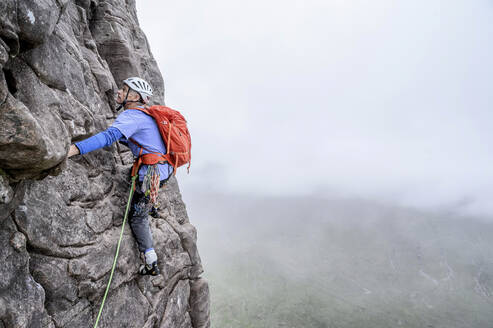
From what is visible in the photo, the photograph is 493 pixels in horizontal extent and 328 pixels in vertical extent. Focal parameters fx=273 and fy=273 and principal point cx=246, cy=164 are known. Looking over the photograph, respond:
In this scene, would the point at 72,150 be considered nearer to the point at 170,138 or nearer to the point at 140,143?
the point at 140,143

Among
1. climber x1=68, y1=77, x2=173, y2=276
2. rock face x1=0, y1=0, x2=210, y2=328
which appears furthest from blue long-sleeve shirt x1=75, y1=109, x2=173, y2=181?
rock face x1=0, y1=0, x2=210, y2=328

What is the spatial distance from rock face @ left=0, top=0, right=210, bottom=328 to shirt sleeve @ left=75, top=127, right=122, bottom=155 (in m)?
0.40

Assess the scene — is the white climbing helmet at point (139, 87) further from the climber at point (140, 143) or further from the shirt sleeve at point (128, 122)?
the shirt sleeve at point (128, 122)

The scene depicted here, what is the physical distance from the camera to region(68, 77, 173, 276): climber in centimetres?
685

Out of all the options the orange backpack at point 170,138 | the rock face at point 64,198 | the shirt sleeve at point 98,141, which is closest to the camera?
the rock face at point 64,198

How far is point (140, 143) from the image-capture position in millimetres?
7715

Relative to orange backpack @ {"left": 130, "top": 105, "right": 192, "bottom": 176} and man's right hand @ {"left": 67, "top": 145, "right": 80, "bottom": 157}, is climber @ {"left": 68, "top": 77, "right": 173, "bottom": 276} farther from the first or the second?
man's right hand @ {"left": 67, "top": 145, "right": 80, "bottom": 157}

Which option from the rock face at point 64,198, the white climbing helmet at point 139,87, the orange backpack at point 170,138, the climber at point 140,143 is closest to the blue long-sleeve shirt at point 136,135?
the climber at point 140,143

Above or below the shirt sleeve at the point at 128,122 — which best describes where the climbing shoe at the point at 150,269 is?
below

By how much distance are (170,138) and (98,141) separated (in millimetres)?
2171

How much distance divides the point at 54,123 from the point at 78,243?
342cm

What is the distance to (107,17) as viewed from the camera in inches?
484

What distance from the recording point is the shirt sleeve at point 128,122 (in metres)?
6.76

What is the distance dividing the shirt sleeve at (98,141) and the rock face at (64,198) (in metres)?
0.40
